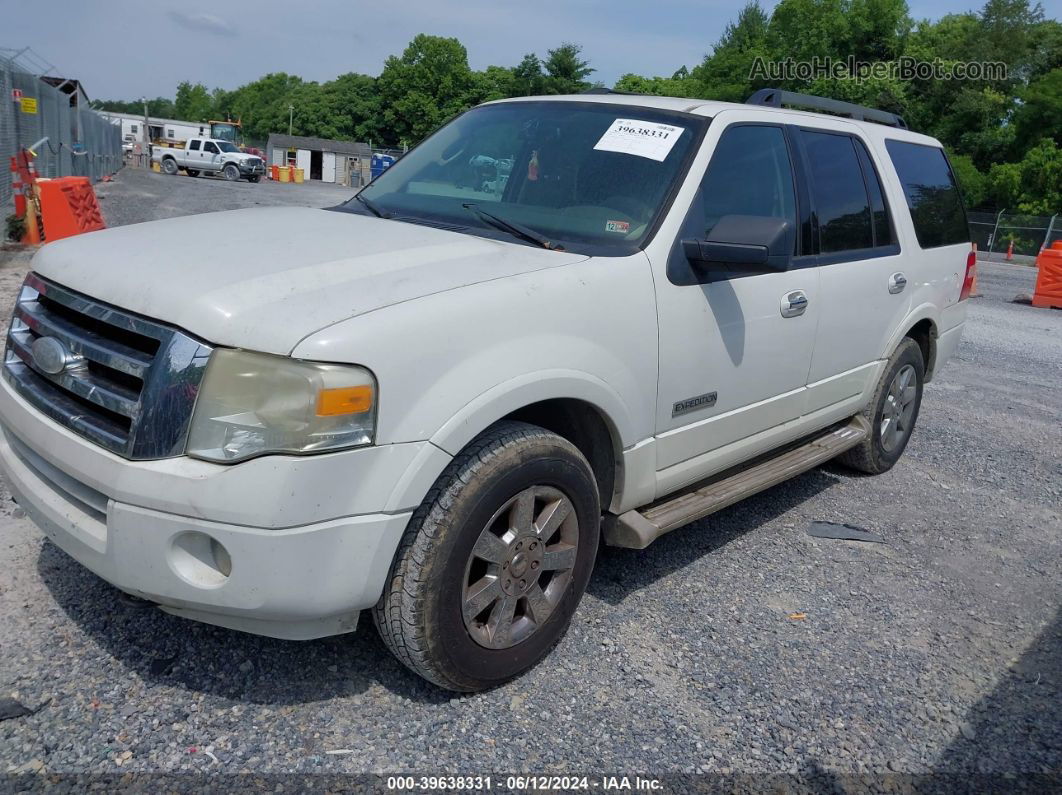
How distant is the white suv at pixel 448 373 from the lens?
235cm

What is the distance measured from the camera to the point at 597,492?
309 cm

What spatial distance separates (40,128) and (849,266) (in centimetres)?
1859

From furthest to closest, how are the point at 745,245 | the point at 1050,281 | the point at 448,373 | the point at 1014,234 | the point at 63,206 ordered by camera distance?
the point at 1014,234 < the point at 1050,281 < the point at 63,206 < the point at 745,245 < the point at 448,373

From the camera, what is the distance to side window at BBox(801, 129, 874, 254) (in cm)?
428

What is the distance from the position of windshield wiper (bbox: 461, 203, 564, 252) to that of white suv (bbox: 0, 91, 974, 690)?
20 millimetres

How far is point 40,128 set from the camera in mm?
18047

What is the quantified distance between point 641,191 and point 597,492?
3.98 ft

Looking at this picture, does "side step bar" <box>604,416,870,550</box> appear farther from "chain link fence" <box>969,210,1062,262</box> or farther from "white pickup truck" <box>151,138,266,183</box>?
"white pickup truck" <box>151,138,266,183</box>

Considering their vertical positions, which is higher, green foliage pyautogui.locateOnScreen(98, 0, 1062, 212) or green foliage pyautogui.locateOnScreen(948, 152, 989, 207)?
green foliage pyautogui.locateOnScreen(98, 0, 1062, 212)

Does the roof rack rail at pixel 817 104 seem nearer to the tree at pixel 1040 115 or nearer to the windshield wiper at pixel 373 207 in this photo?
the windshield wiper at pixel 373 207

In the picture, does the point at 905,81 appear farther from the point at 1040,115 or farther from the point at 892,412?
the point at 892,412

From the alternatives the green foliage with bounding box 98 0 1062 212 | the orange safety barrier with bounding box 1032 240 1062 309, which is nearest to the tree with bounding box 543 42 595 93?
the green foliage with bounding box 98 0 1062 212

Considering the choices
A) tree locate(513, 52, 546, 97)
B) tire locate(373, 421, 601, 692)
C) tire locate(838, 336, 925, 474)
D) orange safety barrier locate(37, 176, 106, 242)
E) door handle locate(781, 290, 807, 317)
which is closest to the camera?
tire locate(373, 421, 601, 692)

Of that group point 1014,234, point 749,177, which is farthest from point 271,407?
point 1014,234
